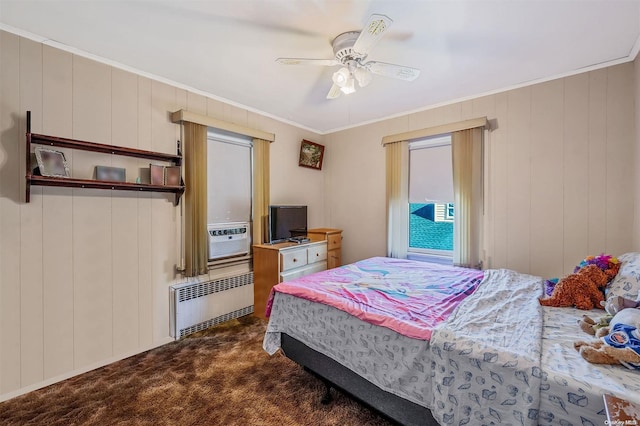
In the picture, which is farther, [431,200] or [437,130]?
[431,200]

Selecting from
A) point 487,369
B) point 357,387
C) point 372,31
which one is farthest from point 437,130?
point 357,387

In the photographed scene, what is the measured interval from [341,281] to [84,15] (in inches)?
101

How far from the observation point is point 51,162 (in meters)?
1.99

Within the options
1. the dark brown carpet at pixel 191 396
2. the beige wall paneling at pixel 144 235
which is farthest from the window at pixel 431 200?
the beige wall paneling at pixel 144 235

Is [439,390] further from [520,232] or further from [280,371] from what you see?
[520,232]

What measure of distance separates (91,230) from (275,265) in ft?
5.59

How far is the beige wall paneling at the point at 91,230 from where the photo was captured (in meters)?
2.17

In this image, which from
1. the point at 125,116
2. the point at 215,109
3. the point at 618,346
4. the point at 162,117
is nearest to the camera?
the point at 618,346

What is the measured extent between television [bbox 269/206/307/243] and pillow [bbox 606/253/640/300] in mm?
2867

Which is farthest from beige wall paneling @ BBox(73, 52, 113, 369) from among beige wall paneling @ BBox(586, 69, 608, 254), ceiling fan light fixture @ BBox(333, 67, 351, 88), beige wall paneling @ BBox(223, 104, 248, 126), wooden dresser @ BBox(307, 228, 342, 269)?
beige wall paneling @ BBox(586, 69, 608, 254)

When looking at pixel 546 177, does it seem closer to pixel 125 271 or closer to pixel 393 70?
pixel 393 70

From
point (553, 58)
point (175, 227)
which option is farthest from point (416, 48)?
point (175, 227)

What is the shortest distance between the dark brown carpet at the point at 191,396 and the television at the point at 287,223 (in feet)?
4.67

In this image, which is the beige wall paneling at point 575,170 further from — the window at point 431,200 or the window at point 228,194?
the window at point 228,194
